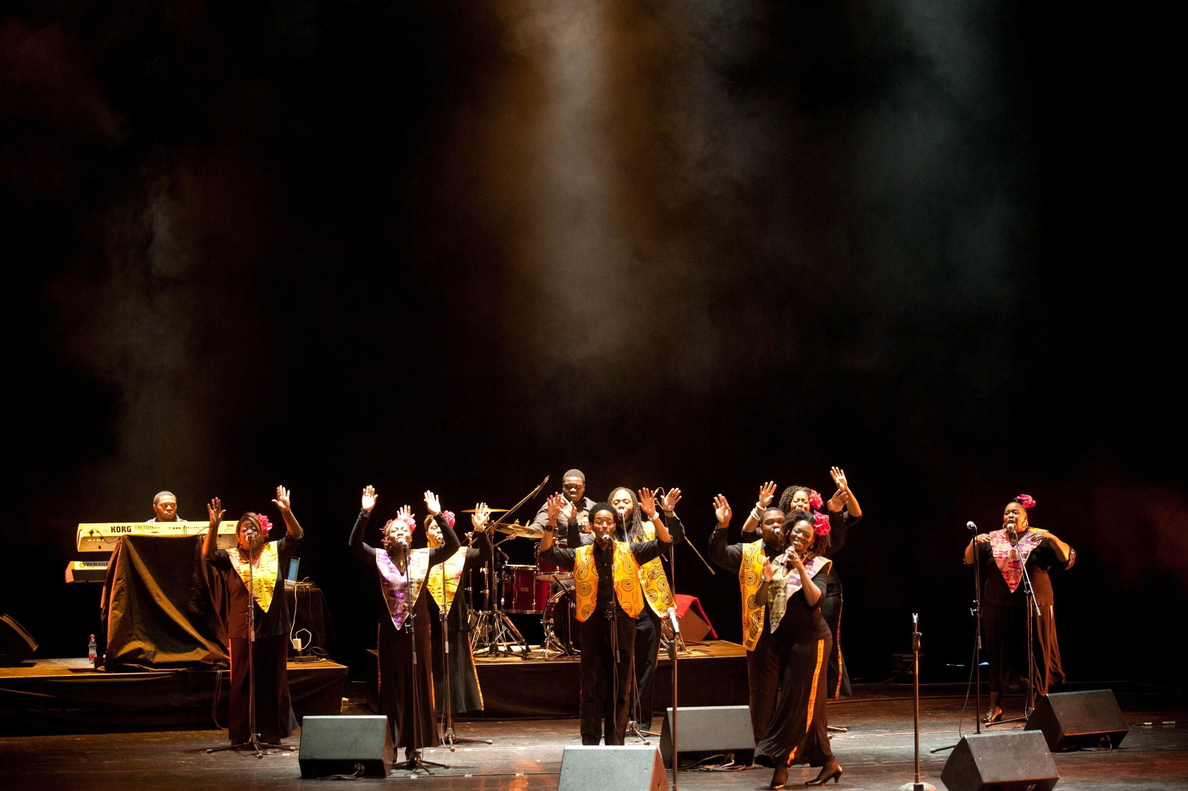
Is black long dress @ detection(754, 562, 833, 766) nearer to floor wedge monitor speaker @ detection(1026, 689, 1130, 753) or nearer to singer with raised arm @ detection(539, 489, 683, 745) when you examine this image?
singer with raised arm @ detection(539, 489, 683, 745)

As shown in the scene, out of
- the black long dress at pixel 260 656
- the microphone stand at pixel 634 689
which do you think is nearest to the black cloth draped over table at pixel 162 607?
the black long dress at pixel 260 656

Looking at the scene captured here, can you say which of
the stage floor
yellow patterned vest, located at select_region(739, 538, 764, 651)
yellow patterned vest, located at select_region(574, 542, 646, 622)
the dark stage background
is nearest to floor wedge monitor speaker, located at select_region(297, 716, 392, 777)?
the stage floor

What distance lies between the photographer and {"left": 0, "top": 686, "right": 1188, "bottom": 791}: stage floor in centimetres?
593

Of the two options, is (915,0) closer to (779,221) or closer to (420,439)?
(779,221)

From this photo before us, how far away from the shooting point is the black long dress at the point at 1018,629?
7996 millimetres

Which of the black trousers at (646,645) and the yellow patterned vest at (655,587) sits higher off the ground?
the yellow patterned vest at (655,587)

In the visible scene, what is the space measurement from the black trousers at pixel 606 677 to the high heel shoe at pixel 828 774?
40.0 inches

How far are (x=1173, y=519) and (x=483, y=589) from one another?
6.29 metres

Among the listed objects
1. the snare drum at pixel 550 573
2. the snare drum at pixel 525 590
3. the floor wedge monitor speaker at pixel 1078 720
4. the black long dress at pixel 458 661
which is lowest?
the floor wedge monitor speaker at pixel 1078 720

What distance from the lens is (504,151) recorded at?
10.7 meters

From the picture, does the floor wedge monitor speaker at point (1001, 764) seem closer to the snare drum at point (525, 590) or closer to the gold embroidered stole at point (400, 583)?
the gold embroidered stole at point (400, 583)

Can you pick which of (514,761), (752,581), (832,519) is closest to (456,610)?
(514,761)

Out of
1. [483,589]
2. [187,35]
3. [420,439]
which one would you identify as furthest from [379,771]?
[187,35]

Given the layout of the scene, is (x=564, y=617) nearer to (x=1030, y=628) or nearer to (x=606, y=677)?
(x=606, y=677)
